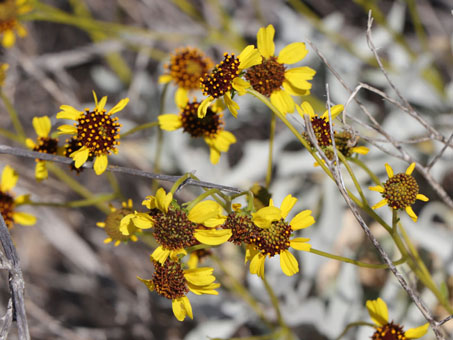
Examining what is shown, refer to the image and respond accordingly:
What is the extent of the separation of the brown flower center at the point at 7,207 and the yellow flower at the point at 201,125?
0.56 m

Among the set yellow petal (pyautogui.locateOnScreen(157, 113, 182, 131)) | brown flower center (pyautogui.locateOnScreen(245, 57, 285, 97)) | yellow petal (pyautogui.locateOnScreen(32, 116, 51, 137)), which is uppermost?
yellow petal (pyautogui.locateOnScreen(32, 116, 51, 137))

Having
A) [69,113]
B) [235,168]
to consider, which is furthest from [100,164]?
[235,168]

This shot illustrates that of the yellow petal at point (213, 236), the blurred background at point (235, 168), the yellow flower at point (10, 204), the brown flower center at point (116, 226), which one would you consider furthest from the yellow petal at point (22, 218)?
the yellow petal at point (213, 236)

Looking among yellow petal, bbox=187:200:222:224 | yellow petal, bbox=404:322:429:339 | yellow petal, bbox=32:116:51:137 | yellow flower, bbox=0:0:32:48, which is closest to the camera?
yellow petal, bbox=187:200:222:224

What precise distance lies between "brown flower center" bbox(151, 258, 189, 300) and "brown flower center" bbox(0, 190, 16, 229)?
2.00 ft

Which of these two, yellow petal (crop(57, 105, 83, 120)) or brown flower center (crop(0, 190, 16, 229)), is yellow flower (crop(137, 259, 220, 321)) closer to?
yellow petal (crop(57, 105, 83, 120))

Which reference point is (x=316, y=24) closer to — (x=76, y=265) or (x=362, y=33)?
(x=362, y=33)

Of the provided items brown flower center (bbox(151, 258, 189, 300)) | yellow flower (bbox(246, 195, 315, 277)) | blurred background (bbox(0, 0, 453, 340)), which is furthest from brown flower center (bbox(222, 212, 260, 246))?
blurred background (bbox(0, 0, 453, 340))

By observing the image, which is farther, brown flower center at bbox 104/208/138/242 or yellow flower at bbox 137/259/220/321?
brown flower center at bbox 104/208/138/242

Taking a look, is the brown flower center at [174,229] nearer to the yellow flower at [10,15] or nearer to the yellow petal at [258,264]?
the yellow petal at [258,264]

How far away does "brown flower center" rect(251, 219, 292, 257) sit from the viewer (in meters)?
1.04

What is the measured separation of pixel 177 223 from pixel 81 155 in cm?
34

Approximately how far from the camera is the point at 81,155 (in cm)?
114

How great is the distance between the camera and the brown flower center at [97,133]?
1146 mm
